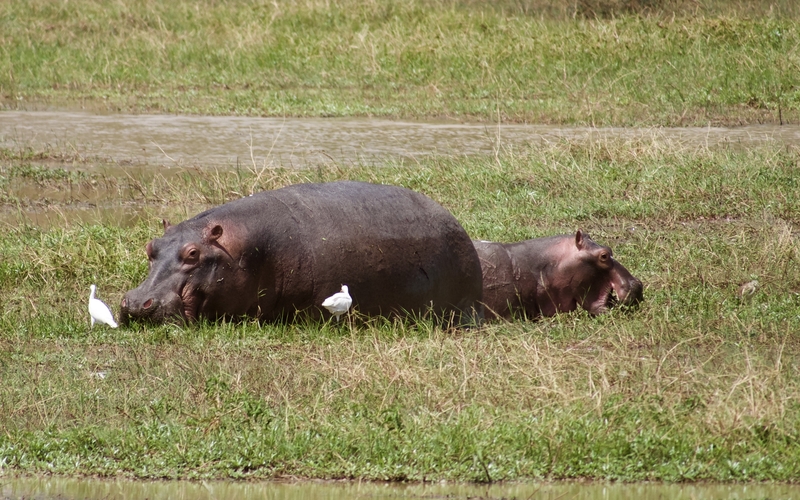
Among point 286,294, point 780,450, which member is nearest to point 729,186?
point 286,294

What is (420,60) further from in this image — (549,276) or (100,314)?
(100,314)

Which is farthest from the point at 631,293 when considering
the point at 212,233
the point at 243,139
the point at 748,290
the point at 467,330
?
the point at 243,139

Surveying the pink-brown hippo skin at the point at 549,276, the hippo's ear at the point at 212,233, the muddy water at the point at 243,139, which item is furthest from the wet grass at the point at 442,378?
the muddy water at the point at 243,139

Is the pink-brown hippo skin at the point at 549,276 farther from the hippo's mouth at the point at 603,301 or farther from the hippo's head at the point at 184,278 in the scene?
the hippo's head at the point at 184,278

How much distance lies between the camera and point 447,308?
6770mm

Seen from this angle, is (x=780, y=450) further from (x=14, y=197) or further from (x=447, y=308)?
(x=14, y=197)

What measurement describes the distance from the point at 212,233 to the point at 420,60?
1035cm

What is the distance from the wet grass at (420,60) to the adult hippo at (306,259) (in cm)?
712

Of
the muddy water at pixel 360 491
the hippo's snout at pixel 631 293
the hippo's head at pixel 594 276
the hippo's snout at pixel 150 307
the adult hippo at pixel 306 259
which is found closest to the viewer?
the muddy water at pixel 360 491

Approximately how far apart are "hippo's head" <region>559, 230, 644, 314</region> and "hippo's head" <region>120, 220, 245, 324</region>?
2316 millimetres

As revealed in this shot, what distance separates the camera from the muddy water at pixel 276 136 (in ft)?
38.7

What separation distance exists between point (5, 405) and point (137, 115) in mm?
9672

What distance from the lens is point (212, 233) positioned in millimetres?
6191

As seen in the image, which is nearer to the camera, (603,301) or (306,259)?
(306,259)
